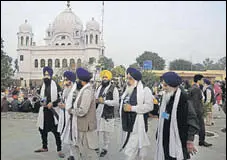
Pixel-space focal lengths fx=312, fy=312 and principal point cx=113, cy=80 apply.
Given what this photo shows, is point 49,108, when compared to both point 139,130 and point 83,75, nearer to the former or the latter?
point 83,75

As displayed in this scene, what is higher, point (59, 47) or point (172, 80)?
point (59, 47)

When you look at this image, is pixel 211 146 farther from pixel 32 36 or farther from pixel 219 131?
pixel 32 36

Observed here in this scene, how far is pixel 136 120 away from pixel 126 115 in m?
0.18

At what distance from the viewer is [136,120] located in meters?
4.73

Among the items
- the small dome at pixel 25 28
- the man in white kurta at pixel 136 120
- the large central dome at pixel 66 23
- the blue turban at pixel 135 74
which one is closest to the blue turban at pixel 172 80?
the man in white kurta at pixel 136 120

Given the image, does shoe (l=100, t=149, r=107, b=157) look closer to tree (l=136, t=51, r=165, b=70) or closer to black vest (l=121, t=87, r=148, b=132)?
black vest (l=121, t=87, r=148, b=132)

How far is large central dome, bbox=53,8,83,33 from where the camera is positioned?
215 feet

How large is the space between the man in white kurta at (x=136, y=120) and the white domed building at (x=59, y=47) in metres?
58.9

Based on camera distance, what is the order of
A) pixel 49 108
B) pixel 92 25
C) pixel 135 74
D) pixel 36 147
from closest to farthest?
pixel 135 74
pixel 49 108
pixel 36 147
pixel 92 25

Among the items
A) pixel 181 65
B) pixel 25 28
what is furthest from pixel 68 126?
pixel 181 65

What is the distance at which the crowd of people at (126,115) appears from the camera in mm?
3902

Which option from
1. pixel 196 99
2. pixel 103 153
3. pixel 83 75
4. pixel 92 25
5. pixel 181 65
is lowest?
pixel 103 153

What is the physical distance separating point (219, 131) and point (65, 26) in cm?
5950

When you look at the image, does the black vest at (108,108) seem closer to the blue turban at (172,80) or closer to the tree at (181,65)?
the blue turban at (172,80)
